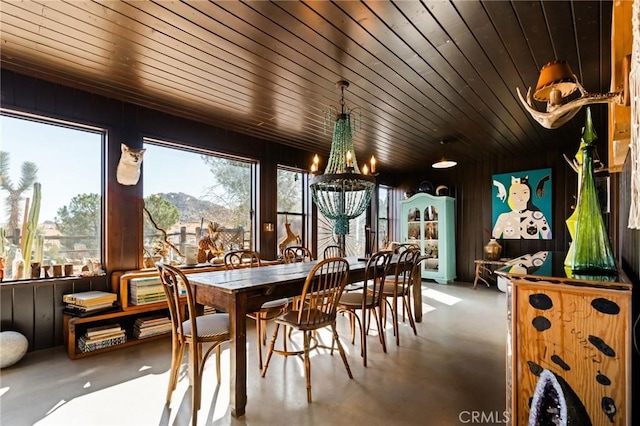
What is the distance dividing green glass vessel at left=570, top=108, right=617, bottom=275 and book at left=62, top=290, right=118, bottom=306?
11.6ft

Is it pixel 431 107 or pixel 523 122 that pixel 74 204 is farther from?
pixel 523 122

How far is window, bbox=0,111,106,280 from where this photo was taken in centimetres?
284

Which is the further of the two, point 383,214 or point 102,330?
point 383,214

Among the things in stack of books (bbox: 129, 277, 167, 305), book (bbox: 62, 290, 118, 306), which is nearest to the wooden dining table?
stack of books (bbox: 129, 277, 167, 305)

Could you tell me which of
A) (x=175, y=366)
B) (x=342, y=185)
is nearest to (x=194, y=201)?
(x=342, y=185)

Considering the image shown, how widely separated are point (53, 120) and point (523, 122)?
5.19 m

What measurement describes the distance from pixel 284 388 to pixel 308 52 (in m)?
2.45

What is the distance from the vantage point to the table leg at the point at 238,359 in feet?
6.44

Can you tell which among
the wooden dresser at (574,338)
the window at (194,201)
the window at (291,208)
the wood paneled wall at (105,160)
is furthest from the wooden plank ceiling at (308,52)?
the wooden dresser at (574,338)

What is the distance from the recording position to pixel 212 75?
8.90ft

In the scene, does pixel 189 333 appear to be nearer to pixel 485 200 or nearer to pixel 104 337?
pixel 104 337

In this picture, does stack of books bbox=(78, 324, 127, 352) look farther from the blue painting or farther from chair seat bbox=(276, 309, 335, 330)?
the blue painting

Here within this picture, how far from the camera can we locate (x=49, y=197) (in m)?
3.03

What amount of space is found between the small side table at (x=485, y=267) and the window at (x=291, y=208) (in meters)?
3.18
